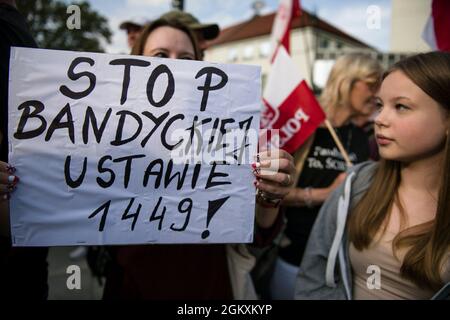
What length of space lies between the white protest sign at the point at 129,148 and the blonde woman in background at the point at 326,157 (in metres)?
1.05

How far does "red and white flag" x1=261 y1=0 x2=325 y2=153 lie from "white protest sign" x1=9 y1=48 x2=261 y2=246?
1053mm

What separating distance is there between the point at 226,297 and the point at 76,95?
1.10 m

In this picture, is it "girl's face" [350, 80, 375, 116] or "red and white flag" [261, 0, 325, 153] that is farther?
"girl's face" [350, 80, 375, 116]

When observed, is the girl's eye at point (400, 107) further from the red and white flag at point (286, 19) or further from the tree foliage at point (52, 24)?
the tree foliage at point (52, 24)

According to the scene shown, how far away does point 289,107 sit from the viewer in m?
2.40

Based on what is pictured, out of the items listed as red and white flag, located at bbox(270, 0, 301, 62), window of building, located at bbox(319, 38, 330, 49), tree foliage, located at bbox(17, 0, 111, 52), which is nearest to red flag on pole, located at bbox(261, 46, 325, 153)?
red and white flag, located at bbox(270, 0, 301, 62)

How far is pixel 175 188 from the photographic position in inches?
51.5

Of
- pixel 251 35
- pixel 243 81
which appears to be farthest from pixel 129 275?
pixel 251 35

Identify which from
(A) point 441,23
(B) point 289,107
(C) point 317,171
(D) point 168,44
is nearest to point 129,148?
(D) point 168,44

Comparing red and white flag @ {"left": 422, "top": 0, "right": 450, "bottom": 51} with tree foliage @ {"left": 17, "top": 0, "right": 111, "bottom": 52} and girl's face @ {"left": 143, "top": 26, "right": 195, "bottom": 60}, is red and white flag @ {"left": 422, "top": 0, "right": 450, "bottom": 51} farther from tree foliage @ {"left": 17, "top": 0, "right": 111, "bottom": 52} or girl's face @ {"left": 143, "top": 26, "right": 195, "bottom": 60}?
tree foliage @ {"left": 17, "top": 0, "right": 111, "bottom": 52}

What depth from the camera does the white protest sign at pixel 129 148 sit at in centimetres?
120

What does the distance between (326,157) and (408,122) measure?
1.04 meters

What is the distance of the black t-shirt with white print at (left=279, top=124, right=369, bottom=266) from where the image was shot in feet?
7.59

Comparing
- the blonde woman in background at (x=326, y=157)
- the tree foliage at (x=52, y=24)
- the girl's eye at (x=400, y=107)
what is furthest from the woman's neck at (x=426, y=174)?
the tree foliage at (x=52, y=24)
